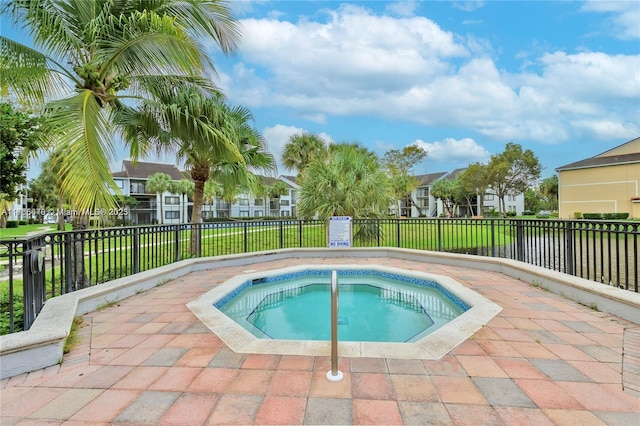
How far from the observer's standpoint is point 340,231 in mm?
8250

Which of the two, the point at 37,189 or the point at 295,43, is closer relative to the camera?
the point at 295,43

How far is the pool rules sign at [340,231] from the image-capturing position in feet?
26.9

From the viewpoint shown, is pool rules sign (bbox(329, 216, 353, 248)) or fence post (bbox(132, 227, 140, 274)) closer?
fence post (bbox(132, 227, 140, 274))

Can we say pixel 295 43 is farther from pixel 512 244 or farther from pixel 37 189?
pixel 37 189

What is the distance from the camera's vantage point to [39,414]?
1889 mm

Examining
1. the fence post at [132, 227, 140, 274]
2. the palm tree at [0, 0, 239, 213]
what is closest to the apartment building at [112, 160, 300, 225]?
the fence post at [132, 227, 140, 274]

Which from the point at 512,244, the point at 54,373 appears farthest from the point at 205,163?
the point at 512,244

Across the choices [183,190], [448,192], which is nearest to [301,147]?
[183,190]

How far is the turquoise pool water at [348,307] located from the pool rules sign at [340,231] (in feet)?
5.14

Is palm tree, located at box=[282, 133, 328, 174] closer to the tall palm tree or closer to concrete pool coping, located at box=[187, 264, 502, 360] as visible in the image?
the tall palm tree

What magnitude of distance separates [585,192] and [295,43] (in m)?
35.0

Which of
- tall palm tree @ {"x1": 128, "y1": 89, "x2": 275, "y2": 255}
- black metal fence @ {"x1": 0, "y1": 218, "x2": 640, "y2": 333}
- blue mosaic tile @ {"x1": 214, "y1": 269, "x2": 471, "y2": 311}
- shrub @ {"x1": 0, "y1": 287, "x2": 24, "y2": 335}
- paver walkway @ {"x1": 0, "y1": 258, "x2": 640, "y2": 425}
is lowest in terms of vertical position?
blue mosaic tile @ {"x1": 214, "y1": 269, "x2": 471, "y2": 311}

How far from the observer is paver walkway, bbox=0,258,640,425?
1.85 metres

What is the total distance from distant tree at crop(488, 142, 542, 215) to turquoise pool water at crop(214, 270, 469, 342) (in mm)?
34423
